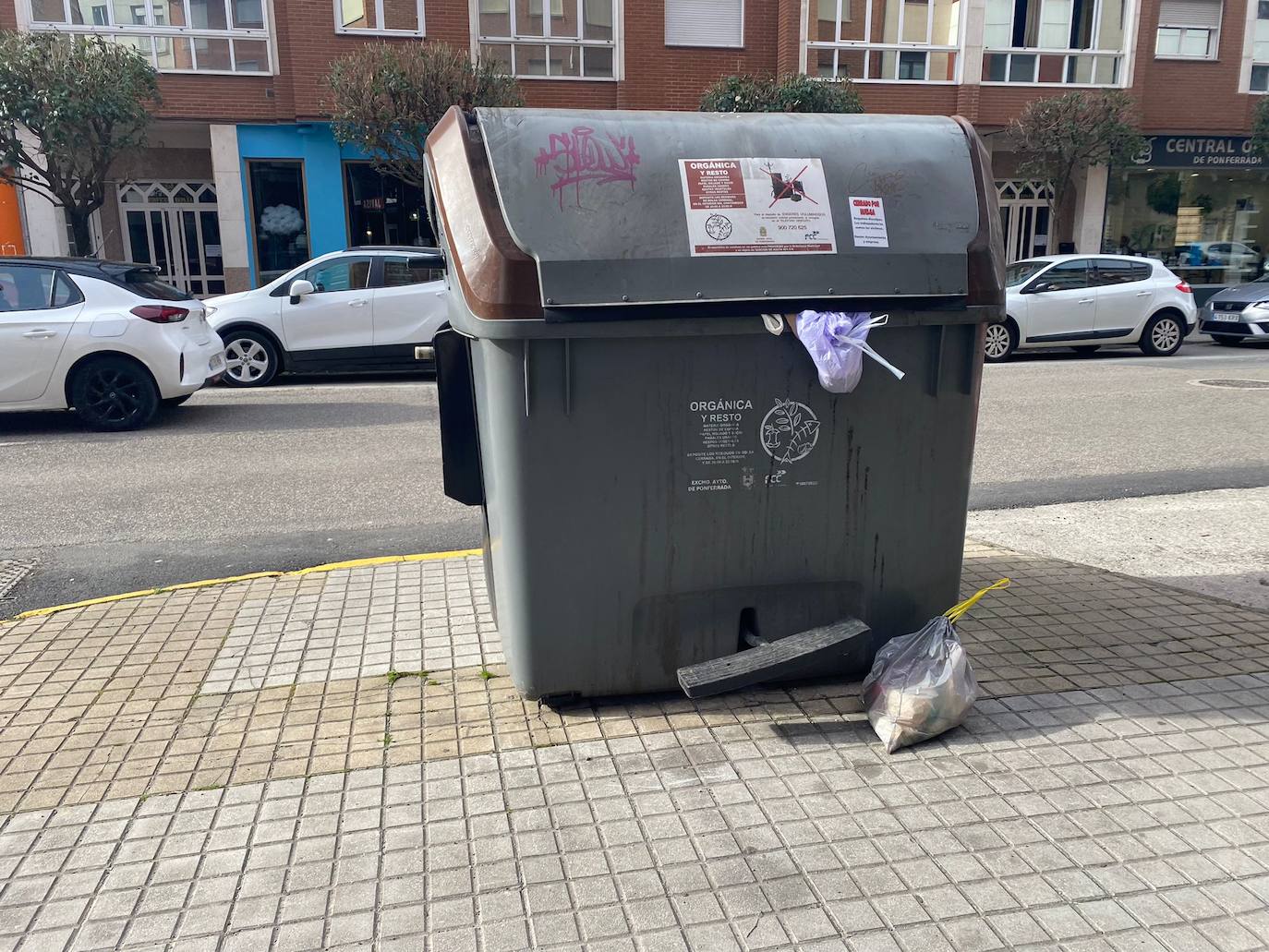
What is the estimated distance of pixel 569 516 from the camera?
325 cm

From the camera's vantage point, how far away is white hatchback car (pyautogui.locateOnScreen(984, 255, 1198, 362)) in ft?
47.3

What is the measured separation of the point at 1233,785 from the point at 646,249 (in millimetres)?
2385

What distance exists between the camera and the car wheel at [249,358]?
12062 millimetres

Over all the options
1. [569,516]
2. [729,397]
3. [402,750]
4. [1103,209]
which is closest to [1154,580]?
[729,397]

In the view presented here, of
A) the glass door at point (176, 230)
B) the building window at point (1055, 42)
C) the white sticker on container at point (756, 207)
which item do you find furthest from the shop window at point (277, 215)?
the white sticker on container at point (756, 207)

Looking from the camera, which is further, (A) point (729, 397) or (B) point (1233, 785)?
(A) point (729, 397)

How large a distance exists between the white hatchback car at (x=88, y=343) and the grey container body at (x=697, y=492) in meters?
6.77

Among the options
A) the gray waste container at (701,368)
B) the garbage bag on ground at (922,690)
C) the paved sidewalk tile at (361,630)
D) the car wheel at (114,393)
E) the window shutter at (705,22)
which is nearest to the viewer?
the gray waste container at (701,368)

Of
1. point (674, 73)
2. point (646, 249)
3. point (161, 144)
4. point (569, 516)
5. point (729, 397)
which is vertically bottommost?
point (569, 516)

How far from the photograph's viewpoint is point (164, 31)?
61.7 feet

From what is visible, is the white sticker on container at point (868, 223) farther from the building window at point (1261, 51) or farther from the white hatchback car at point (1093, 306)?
the building window at point (1261, 51)

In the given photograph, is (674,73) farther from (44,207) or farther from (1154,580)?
(1154,580)

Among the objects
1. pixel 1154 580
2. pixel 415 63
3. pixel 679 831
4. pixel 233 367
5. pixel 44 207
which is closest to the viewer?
pixel 679 831

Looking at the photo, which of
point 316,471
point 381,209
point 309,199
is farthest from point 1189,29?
point 316,471
